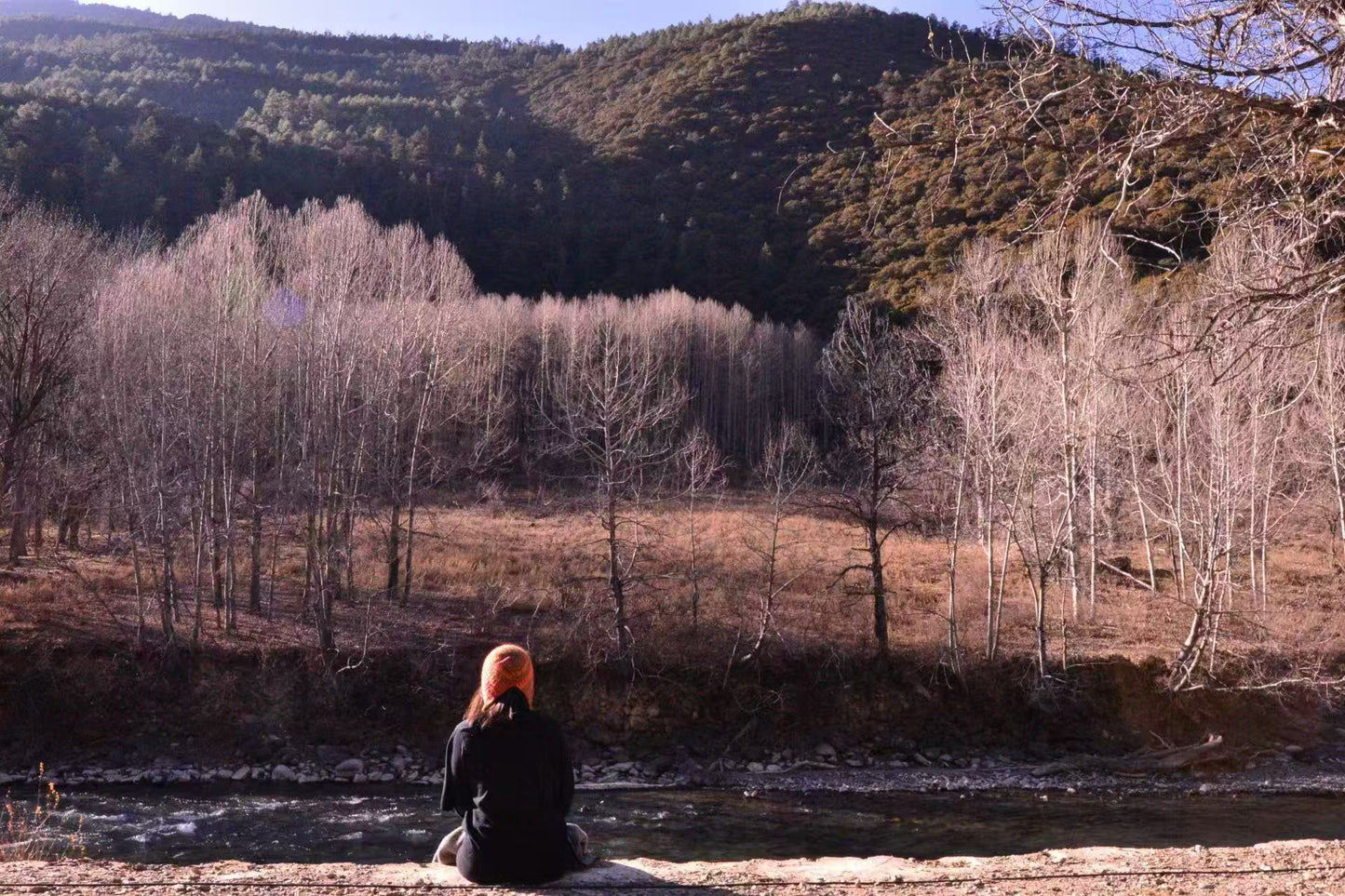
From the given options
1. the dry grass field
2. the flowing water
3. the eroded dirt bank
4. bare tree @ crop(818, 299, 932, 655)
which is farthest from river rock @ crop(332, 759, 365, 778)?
bare tree @ crop(818, 299, 932, 655)

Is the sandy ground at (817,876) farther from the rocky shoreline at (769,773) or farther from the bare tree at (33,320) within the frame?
the bare tree at (33,320)

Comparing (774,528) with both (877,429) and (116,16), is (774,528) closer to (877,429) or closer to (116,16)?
(877,429)

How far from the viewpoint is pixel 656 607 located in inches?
974

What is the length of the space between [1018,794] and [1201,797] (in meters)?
3.20

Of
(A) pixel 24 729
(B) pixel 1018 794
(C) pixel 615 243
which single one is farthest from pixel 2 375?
(C) pixel 615 243

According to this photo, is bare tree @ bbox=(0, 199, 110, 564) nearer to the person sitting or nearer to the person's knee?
the person's knee

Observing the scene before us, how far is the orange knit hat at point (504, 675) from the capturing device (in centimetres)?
533

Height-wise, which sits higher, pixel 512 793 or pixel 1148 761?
pixel 512 793

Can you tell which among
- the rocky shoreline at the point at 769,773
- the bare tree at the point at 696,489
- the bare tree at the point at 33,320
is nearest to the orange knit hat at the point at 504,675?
the rocky shoreline at the point at 769,773

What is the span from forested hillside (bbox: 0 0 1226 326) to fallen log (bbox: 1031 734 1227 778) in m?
25.2

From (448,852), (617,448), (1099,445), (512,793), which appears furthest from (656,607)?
(512,793)

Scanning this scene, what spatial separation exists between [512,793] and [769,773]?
645 inches

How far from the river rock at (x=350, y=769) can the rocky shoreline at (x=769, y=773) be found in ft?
0.07

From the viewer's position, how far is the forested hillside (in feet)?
194
